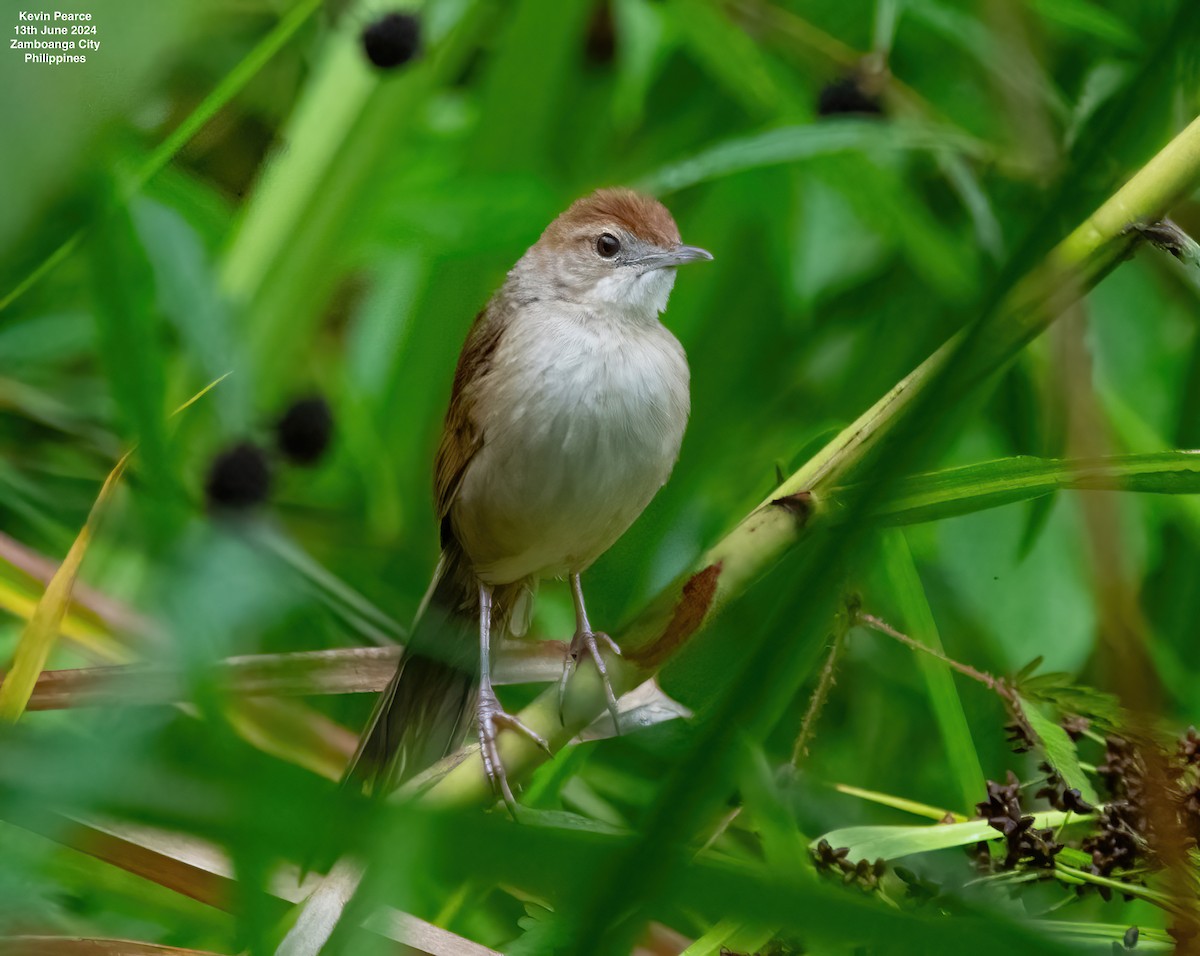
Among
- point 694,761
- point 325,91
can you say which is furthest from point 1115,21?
point 694,761

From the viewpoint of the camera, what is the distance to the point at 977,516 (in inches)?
105

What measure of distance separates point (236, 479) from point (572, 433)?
78 centimetres

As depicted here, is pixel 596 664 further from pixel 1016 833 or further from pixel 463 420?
pixel 463 420

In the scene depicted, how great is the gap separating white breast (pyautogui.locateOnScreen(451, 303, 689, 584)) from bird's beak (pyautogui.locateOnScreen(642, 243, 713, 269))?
16 centimetres

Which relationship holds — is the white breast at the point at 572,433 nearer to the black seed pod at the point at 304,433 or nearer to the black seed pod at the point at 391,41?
the black seed pod at the point at 304,433

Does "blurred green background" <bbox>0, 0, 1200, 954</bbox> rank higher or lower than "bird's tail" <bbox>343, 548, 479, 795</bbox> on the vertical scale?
higher

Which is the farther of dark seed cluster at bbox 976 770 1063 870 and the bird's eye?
the bird's eye

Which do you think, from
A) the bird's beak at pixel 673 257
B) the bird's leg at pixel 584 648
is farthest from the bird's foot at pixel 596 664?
the bird's beak at pixel 673 257

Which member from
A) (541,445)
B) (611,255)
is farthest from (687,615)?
(611,255)

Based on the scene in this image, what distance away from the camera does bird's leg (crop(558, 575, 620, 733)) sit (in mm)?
1855

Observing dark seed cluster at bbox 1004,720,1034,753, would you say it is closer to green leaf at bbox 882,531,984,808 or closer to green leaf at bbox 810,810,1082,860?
green leaf at bbox 810,810,1082,860

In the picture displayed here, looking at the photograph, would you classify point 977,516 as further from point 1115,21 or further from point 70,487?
point 70,487

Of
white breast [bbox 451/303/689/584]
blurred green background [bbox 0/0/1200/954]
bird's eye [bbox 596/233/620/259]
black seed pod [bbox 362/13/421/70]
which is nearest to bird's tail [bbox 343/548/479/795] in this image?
blurred green background [bbox 0/0/1200/954]

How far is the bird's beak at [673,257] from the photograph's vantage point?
2787 millimetres
